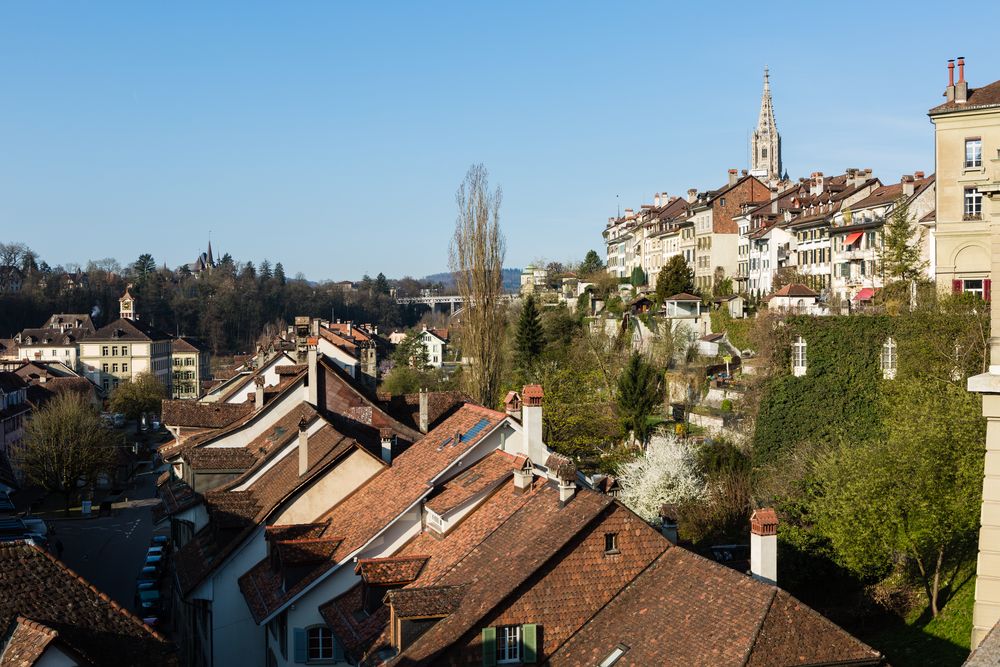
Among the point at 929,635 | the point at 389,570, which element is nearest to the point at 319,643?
the point at 389,570

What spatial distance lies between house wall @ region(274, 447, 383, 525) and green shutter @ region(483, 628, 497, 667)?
742 cm

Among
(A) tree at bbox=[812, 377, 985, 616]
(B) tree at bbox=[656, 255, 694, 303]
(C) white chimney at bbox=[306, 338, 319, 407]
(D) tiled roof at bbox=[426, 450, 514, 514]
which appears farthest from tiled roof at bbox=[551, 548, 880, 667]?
(B) tree at bbox=[656, 255, 694, 303]

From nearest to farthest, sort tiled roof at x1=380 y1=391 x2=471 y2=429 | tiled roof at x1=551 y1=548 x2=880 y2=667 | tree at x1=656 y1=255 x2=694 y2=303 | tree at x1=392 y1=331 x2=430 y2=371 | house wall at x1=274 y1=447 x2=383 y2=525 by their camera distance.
Answer: tiled roof at x1=551 y1=548 x2=880 y2=667
house wall at x1=274 y1=447 x2=383 y2=525
tiled roof at x1=380 y1=391 x2=471 y2=429
tree at x1=656 y1=255 x2=694 y2=303
tree at x1=392 y1=331 x2=430 y2=371

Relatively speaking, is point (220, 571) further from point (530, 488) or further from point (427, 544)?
point (530, 488)

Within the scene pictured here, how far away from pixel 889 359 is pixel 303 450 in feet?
75.6

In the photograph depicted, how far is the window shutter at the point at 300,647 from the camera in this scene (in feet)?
60.8

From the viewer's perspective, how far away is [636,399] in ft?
166

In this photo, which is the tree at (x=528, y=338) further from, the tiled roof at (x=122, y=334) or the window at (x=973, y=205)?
the tiled roof at (x=122, y=334)

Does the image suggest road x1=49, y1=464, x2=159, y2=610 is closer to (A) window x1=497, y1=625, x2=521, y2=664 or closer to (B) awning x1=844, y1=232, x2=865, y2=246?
(A) window x1=497, y1=625, x2=521, y2=664

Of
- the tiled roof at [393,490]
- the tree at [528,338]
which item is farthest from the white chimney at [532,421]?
the tree at [528,338]

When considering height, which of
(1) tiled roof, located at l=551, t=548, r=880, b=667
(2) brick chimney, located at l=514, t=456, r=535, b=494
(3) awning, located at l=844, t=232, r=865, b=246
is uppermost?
(3) awning, located at l=844, t=232, r=865, b=246

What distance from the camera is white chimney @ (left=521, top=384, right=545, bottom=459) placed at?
65.3 ft

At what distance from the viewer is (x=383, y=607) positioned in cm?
1747

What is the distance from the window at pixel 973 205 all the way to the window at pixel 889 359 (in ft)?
18.8
